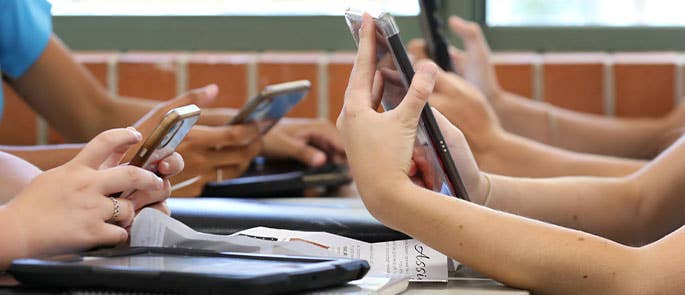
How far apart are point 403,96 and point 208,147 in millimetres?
567

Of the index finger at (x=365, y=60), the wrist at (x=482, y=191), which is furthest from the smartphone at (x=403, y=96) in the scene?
the wrist at (x=482, y=191)

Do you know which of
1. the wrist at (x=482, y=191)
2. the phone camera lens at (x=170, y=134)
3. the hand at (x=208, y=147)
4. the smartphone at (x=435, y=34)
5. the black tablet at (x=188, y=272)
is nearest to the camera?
the black tablet at (x=188, y=272)

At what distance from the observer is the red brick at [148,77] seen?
7.09 ft

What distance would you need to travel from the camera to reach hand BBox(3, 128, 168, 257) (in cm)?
84

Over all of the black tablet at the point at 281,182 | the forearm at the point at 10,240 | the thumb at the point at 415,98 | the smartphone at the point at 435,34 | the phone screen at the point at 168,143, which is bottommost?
the black tablet at the point at 281,182

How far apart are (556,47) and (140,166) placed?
145 centimetres

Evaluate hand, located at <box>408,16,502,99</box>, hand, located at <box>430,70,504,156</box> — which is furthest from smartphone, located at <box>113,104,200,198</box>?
hand, located at <box>408,16,502,99</box>

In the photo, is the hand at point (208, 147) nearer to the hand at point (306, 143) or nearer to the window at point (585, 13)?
the hand at point (306, 143)

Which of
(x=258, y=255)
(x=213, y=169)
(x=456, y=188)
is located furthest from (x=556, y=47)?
(x=258, y=255)

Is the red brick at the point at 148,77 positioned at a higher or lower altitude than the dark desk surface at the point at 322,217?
higher

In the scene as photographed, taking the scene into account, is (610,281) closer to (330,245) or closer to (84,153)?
(330,245)

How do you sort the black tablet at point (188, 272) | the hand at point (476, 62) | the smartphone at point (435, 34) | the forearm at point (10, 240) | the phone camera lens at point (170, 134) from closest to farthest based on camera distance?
1. the black tablet at point (188, 272)
2. the forearm at point (10, 240)
3. the phone camera lens at point (170, 134)
4. the smartphone at point (435, 34)
5. the hand at point (476, 62)

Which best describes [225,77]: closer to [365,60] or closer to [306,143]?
[306,143]

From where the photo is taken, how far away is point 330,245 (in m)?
0.96
